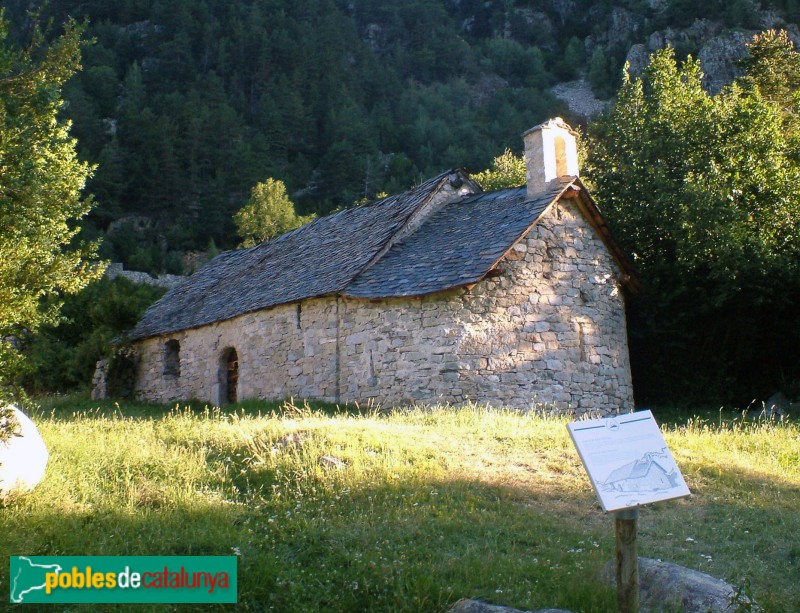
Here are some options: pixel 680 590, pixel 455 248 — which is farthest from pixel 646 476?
pixel 455 248

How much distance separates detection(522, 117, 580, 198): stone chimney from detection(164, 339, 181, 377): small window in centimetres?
1073

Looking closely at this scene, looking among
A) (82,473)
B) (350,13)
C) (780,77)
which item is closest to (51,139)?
(82,473)

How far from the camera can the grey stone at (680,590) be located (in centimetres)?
580

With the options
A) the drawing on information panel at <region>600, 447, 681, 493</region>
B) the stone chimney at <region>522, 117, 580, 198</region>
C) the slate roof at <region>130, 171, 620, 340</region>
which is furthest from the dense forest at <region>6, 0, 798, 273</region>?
the drawing on information panel at <region>600, 447, 681, 493</region>

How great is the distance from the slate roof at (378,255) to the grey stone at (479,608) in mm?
8674

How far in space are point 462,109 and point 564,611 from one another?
265ft

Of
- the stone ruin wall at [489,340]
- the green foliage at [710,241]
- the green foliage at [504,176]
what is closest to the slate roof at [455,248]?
the stone ruin wall at [489,340]

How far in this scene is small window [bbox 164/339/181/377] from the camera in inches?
854

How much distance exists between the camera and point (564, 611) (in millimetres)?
5906

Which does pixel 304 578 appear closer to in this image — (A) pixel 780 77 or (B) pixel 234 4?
(A) pixel 780 77

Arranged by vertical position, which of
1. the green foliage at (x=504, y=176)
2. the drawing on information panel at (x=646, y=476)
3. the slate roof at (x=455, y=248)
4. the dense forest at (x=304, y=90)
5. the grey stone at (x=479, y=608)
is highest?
the dense forest at (x=304, y=90)

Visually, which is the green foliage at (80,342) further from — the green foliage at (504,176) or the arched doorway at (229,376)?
the green foliage at (504,176)

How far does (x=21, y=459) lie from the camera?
777 centimetres

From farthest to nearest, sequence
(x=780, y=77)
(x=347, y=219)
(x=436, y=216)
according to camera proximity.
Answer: (x=780, y=77) → (x=347, y=219) → (x=436, y=216)
